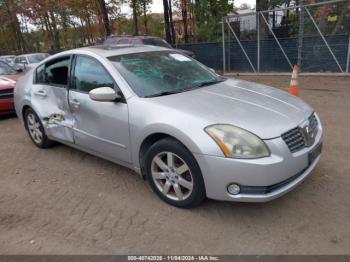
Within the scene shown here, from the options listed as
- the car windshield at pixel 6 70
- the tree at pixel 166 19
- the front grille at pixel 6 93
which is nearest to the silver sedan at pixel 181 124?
the front grille at pixel 6 93

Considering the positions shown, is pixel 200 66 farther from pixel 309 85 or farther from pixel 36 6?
pixel 36 6

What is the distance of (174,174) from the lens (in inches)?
133

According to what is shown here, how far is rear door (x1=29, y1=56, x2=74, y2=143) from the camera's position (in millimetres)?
4578

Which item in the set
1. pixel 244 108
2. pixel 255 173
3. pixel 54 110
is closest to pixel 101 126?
pixel 54 110

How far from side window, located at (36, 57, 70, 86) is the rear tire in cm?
57

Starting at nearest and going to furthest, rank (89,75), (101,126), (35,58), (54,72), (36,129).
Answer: (101,126), (89,75), (54,72), (36,129), (35,58)

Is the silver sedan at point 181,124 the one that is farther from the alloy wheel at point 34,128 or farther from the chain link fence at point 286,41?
the chain link fence at point 286,41

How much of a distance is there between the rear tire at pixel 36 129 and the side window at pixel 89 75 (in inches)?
52.8

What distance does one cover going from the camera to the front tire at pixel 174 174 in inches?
125

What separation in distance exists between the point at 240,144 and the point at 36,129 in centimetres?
375

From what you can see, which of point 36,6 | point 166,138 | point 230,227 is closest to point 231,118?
point 166,138

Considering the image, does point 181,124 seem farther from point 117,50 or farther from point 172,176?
point 117,50

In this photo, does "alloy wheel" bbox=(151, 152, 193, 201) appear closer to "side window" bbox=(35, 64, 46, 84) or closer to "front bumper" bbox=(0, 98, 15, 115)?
"side window" bbox=(35, 64, 46, 84)

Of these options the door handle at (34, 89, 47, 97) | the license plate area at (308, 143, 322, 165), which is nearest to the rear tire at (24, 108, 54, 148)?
the door handle at (34, 89, 47, 97)
